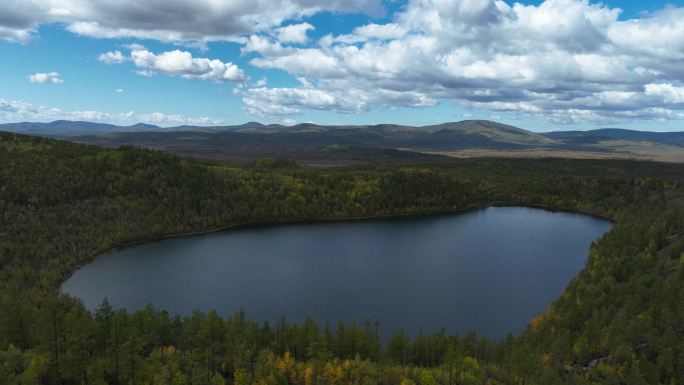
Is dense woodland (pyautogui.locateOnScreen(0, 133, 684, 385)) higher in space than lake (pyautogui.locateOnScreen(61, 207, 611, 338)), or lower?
higher

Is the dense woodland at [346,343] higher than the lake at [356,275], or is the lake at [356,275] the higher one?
the dense woodland at [346,343]

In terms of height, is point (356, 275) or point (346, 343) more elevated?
point (346, 343)

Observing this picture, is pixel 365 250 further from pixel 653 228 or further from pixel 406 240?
pixel 653 228

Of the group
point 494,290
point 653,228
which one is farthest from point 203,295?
point 653,228

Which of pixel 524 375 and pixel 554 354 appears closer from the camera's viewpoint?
pixel 524 375

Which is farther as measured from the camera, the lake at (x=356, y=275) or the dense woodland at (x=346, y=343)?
the lake at (x=356, y=275)

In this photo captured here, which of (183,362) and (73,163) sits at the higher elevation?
(73,163)

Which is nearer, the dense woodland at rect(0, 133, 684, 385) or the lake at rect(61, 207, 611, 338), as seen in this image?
the dense woodland at rect(0, 133, 684, 385)

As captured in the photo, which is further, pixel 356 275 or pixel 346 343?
pixel 356 275
